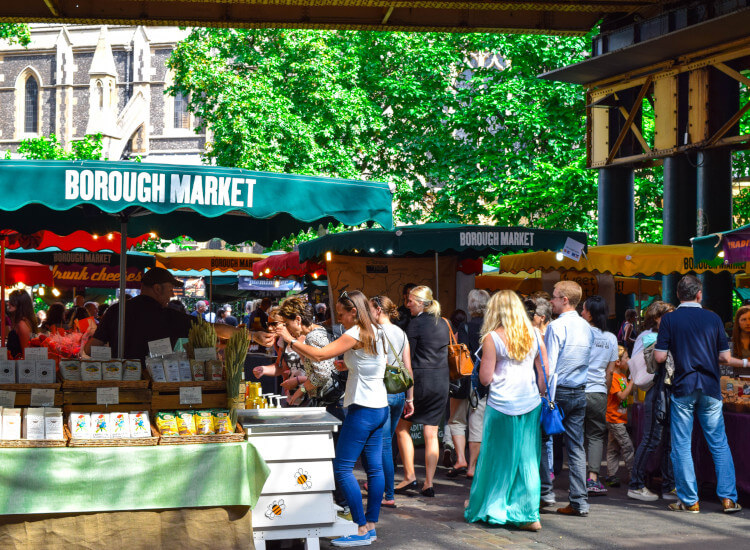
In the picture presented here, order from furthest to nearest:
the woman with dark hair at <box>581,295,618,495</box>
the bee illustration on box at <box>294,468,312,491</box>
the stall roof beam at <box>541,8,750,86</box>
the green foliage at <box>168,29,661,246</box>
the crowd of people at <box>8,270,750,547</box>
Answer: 1. the green foliage at <box>168,29,661,246</box>
2. the stall roof beam at <box>541,8,750,86</box>
3. the woman with dark hair at <box>581,295,618,495</box>
4. the crowd of people at <box>8,270,750,547</box>
5. the bee illustration on box at <box>294,468,312,491</box>

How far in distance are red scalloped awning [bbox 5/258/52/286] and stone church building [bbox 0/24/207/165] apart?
128 ft


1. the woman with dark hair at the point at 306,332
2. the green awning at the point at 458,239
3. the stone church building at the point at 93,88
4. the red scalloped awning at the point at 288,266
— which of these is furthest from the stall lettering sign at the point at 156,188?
the stone church building at the point at 93,88

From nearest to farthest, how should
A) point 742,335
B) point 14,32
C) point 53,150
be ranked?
point 742,335
point 14,32
point 53,150

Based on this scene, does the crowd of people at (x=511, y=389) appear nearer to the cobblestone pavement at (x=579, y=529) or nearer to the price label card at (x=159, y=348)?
the cobblestone pavement at (x=579, y=529)

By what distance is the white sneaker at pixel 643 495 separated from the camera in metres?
8.61

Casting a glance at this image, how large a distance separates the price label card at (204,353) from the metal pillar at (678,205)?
11.2 m

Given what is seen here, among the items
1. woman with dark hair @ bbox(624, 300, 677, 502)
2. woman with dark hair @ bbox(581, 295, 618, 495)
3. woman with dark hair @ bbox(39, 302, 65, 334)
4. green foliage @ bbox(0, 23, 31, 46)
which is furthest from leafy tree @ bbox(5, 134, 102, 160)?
woman with dark hair @ bbox(624, 300, 677, 502)

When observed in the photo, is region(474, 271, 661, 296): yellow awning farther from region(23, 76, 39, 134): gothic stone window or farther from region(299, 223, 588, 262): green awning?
region(23, 76, 39, 134): gothic stone window

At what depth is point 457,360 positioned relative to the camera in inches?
375

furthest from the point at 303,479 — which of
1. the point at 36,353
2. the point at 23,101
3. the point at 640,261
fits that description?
the point at 23,101

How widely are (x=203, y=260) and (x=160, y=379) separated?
42.0ft

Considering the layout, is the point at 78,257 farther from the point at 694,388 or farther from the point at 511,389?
the point at 694,388

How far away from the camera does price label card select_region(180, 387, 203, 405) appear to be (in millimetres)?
6051

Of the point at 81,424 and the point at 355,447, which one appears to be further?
the point at 355,447
